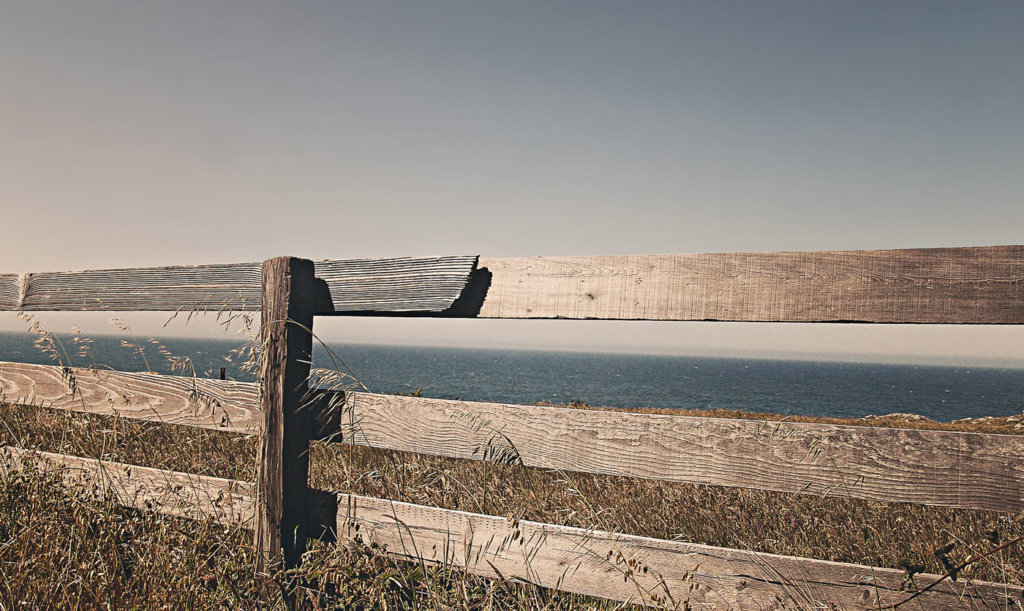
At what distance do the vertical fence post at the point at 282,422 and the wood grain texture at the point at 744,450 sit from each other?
0.59 metres

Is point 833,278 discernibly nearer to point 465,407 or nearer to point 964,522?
point 465,407

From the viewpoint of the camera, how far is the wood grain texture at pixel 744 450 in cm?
198

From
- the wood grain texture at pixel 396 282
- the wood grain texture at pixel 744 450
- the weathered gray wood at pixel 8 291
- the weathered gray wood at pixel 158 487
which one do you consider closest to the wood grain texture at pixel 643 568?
the wood grain texture at pixel 744 450

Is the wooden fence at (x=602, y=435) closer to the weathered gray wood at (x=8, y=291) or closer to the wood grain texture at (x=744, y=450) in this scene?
the wood grain texture at (x=744, y=450)

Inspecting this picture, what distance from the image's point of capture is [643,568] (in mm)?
2158

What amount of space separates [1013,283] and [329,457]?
6236 millimetres

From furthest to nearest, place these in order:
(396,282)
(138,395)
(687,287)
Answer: (138,395) → (396,282) → (687,287)

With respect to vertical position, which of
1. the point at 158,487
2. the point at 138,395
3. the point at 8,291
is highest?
the point at 8,291

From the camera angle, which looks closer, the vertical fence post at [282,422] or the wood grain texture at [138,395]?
the vertical fence post at [282,422]

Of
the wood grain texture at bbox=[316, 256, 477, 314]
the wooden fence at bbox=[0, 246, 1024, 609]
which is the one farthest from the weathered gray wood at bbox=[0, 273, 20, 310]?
the wood grain texture at bbox=[316, 256, 477, 314]

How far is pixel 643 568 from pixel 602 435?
0.53m

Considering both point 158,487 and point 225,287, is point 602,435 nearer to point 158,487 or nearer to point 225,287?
point 225,287

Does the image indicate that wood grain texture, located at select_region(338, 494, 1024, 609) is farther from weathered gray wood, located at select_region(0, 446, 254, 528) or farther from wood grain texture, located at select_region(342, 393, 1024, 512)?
weathered gray wood, located at select_region(0, 446, 254, 528)

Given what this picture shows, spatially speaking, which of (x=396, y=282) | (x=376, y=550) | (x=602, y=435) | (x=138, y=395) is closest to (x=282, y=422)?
(x=376, y=550)
